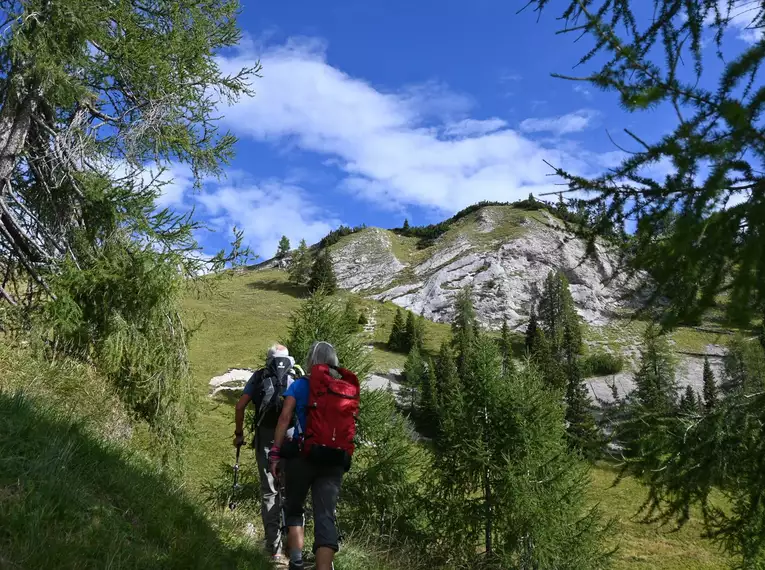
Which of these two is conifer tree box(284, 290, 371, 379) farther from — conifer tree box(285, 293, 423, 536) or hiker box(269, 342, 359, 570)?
hiker box(269, 342, 359, 570)

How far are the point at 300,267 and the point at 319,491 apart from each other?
10460 centimetres

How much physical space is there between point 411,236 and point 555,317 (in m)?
72.1

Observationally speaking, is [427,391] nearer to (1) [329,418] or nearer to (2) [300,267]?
(1) [329,418]

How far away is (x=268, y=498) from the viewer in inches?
225

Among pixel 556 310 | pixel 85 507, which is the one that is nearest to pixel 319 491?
Answer: pixel 85 507

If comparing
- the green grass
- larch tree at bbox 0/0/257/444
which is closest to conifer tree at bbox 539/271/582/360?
the green grass

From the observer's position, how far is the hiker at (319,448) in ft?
13.6

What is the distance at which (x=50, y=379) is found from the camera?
6.62 m

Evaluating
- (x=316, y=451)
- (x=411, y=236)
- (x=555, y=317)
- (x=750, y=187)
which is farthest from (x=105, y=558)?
(x=411, y=236)

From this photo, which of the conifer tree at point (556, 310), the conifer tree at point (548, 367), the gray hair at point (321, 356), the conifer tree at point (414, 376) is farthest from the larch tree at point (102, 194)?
the conifer tree at point (556, 310)

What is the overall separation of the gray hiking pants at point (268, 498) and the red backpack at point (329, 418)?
5.27ft

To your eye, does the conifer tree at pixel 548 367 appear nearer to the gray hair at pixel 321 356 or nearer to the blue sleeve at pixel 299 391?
the gray hair at pixel 321 356

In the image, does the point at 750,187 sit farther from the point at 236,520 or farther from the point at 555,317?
the point at 555,317

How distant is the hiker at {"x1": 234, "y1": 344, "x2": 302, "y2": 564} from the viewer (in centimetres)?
557
